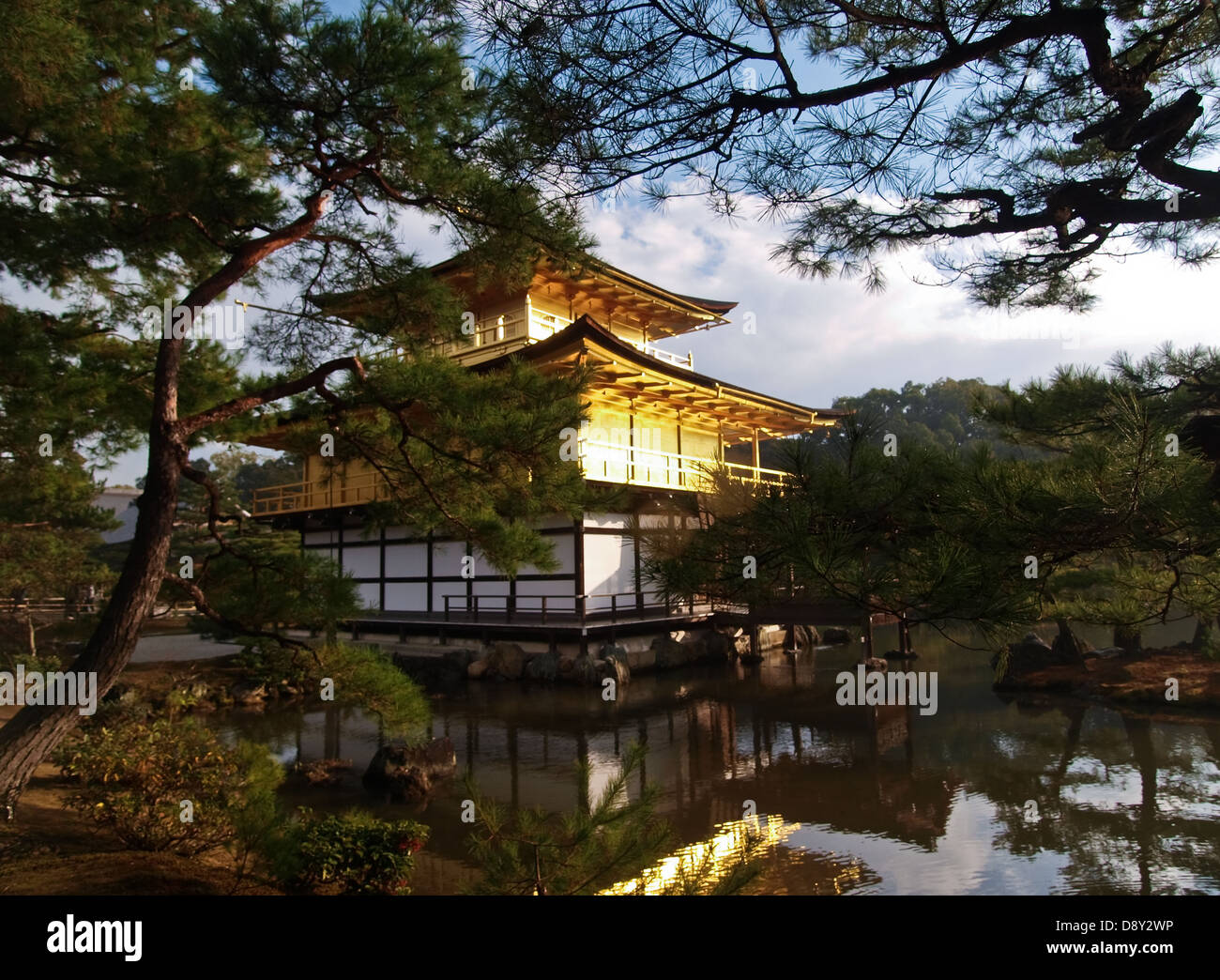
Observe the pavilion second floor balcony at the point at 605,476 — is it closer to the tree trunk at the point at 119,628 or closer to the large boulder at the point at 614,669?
the large boulder at the point at 614,669

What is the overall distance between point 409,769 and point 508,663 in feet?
22.0

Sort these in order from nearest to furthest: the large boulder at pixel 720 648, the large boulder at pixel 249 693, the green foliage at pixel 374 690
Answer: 1. the green foliage at pixel 374 690
2. the large boulder at pixel 249 693
3. the large boulder at pixel 720 648

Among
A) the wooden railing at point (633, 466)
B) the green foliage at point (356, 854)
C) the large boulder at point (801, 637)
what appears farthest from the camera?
the large boulder at point (801, 637)

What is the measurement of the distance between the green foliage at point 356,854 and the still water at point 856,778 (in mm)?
688

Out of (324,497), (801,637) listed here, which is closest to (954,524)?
(801,637)

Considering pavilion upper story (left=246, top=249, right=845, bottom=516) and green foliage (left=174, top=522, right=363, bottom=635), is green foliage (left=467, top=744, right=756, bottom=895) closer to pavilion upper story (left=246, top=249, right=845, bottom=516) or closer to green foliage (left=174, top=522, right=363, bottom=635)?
green foliage (left=174, top=522, right=363, bottom=635)

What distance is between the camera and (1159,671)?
40.5ft

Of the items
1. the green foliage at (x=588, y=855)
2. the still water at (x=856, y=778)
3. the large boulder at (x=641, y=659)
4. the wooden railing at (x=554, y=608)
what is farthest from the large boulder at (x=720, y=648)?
the green foliage at (x=588, y=855)

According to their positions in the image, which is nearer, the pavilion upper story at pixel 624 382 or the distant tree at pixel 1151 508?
the distant tree at pixel 1151 508

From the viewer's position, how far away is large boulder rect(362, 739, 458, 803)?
7.78 metres

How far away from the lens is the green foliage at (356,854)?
14.8 ft

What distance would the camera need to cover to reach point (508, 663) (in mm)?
14641
